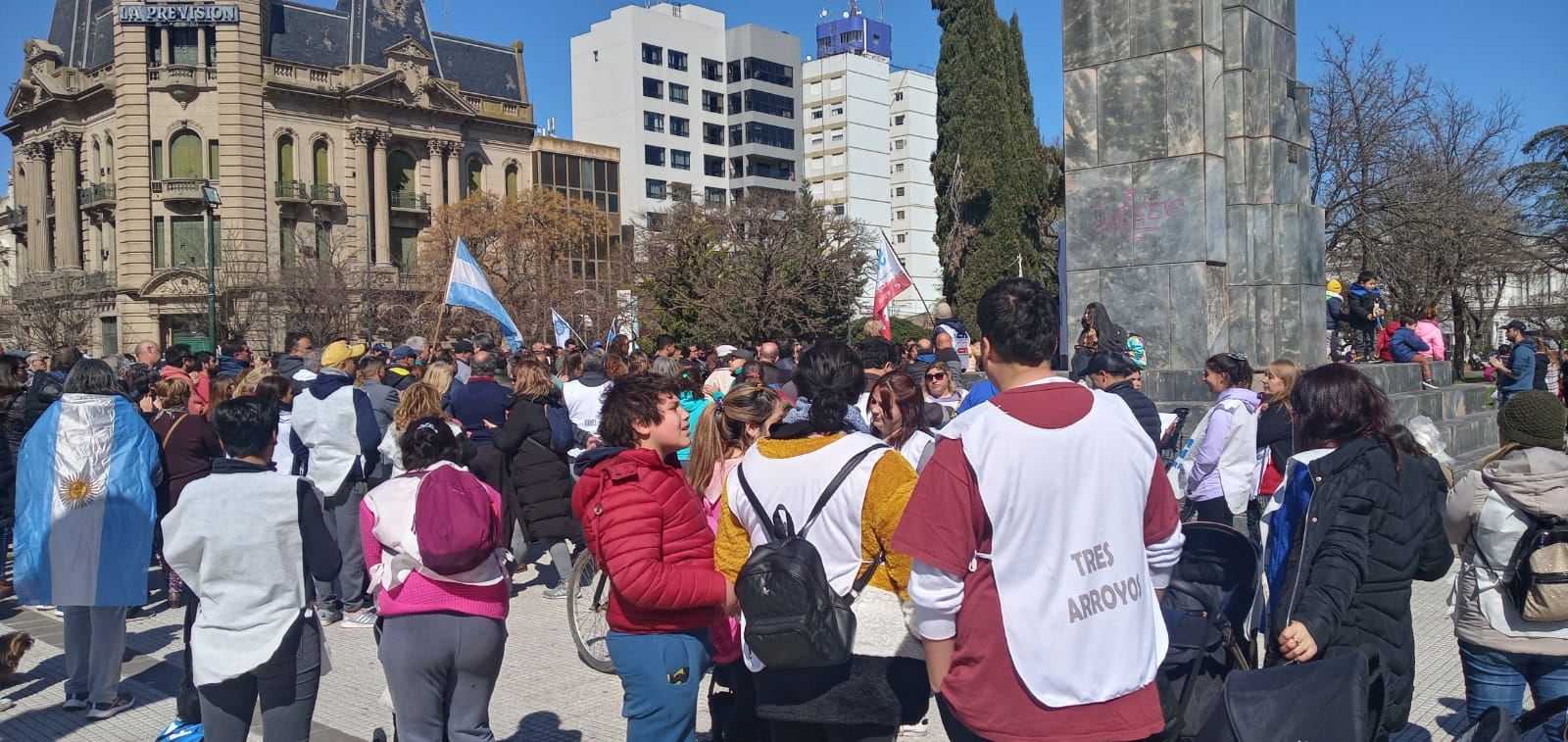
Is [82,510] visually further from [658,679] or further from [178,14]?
[178,14]

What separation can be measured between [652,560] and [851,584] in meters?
0.66

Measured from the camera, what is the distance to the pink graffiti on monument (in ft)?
41.9

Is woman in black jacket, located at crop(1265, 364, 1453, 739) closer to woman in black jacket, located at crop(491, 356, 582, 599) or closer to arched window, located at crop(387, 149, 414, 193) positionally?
woman in black jacket, located at crop(491, 356, 582, 599)

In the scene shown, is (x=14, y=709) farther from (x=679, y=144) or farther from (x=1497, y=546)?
(x=679, y=144)

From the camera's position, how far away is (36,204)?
54688mm

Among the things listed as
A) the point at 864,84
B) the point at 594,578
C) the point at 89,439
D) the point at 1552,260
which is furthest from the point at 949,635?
the point at 864,84

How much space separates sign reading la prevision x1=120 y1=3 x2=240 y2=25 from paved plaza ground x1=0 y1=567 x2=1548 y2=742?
4542cm

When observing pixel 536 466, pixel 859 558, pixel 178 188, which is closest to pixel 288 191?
A: pixel 178 188

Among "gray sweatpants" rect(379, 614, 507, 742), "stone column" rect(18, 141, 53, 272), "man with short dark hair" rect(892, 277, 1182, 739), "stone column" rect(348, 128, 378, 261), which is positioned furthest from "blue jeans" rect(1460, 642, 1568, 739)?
"stone column" rect(18, 141, 53, 272)

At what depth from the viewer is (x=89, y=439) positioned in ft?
22.0

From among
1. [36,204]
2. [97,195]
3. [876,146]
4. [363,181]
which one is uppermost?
[876,146]

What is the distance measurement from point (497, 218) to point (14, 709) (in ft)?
138

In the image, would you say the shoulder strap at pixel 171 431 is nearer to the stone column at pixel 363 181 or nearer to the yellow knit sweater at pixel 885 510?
the yellow knit sweater at pixel 885 510

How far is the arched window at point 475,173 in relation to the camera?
2189 inches
